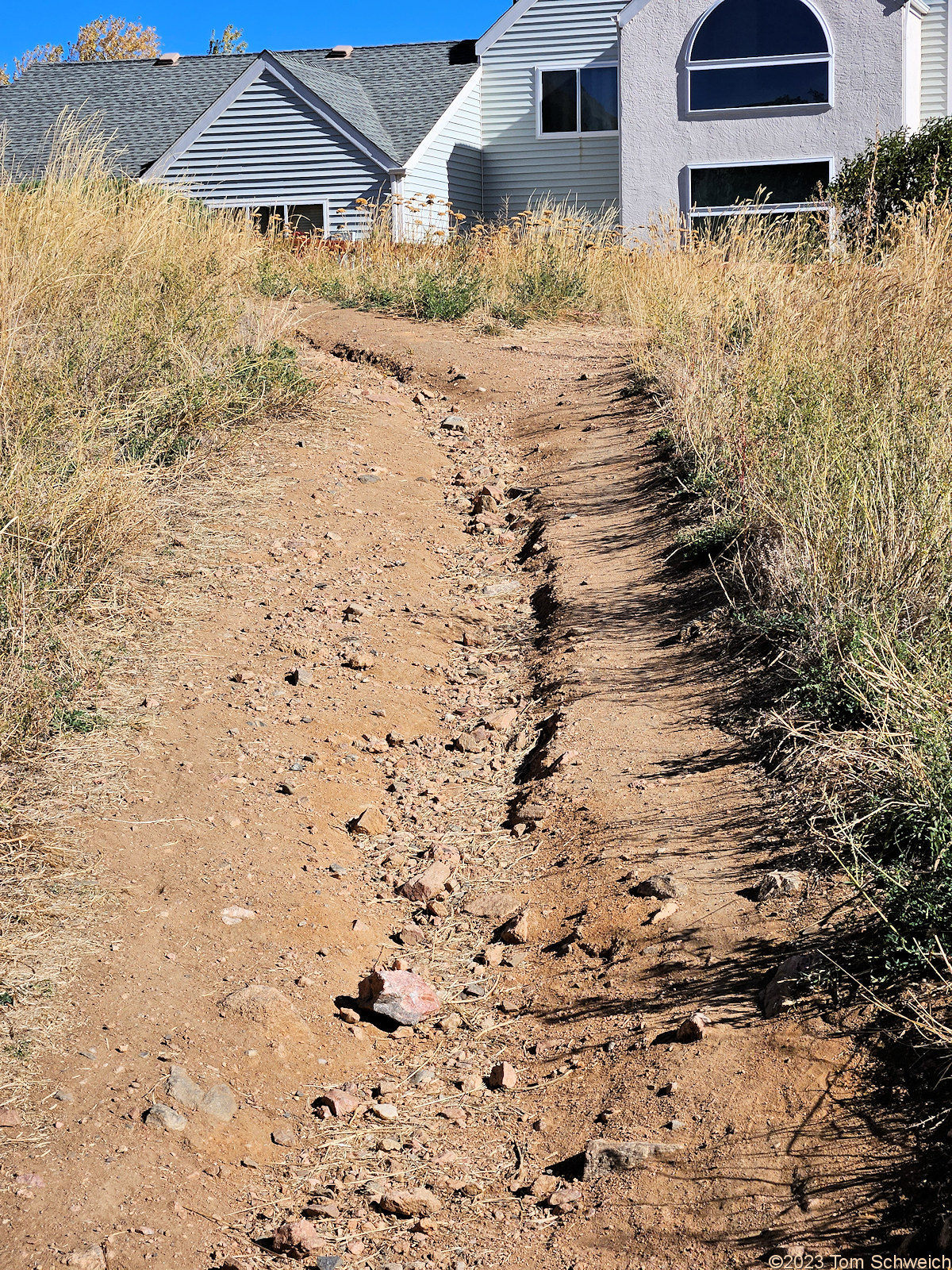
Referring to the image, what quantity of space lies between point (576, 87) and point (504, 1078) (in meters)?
20.2

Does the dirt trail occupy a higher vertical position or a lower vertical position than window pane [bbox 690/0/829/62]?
lower

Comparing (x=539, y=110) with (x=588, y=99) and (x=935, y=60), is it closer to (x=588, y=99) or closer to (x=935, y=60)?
(x=588, y=99)

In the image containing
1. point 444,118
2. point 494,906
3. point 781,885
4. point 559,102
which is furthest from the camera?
point 559,102

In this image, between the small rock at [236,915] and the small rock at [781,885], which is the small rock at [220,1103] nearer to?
the small rock at [236,915]

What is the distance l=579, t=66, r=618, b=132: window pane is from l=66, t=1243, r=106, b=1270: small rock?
20387 mm

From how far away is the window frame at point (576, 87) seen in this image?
1964 centimetres

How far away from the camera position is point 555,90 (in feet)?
65.4

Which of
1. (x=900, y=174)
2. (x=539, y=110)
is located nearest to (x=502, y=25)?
(x=539, y=110)

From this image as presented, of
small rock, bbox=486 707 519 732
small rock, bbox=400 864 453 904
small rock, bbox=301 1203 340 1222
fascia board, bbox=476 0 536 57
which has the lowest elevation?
small rock, bbox=301 1203 340 1222

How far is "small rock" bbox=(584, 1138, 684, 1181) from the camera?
92.9 inches

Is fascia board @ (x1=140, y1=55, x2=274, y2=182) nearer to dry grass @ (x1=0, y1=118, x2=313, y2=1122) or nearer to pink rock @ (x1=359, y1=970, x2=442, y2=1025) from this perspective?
dry grass @ (x1=0, y1=118, x2=313, y2=1122)

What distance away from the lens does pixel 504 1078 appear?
279cm

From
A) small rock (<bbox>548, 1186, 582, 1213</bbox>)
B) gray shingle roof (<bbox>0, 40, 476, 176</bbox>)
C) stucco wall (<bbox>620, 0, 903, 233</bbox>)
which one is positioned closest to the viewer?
small rock (<bbox>548, 1186, 582, 1213</bbox>)

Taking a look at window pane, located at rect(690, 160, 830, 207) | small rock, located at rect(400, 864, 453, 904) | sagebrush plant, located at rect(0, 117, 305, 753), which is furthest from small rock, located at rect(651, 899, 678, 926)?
window pane, located at rect(690, 160, 830, 207)
